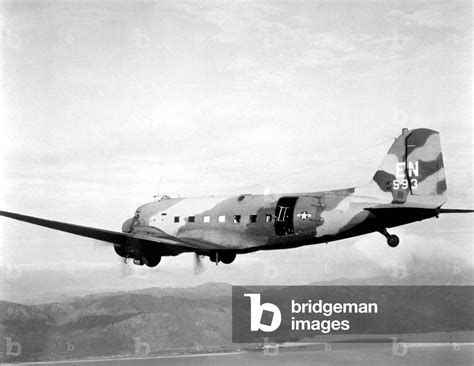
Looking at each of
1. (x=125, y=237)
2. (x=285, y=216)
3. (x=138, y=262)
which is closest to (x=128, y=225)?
(x=138, y=262)

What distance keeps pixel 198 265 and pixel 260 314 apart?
2.86m

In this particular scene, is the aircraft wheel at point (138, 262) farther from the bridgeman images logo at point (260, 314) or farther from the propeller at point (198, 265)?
the bridgeman images logo at point (260, 314)

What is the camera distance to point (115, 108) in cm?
2291

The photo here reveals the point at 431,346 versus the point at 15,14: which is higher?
the point at 15,14

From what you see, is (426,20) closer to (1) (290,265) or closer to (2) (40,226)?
(1) (290,265)

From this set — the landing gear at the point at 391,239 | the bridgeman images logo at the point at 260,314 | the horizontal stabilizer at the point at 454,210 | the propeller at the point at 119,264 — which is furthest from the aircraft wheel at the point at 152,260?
the horizontal stabilizer at the point at 454,210

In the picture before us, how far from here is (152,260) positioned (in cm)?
2370

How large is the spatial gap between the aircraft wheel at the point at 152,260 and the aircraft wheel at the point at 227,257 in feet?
6.83

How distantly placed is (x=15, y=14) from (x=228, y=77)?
21.8 feet

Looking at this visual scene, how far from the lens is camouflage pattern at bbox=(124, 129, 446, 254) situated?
69.2 ft

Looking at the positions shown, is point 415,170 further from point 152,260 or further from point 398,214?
point 152,260

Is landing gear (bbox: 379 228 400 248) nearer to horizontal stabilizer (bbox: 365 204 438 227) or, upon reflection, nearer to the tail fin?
horizontal stabilizer (bbox: 365 204 438 227)

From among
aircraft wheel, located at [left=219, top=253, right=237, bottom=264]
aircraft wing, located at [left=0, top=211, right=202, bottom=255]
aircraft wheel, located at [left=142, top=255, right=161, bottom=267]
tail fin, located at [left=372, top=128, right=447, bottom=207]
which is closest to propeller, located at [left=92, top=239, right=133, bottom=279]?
aircraft wing, located at [left=0, top=211, right=202, bottom=255]

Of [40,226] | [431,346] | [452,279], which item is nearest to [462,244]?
[452,279]
